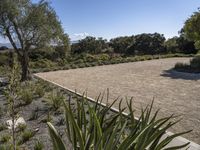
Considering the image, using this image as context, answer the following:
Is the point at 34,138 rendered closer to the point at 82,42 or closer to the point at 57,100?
the point at 57,100

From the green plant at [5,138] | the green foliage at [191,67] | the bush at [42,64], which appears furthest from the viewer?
the bush at [42,64]

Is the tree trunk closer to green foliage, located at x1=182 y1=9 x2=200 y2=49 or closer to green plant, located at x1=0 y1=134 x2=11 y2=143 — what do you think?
green plant, located at x1=0 y1=134 x2=11 y2=143

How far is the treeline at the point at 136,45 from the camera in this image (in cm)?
3148

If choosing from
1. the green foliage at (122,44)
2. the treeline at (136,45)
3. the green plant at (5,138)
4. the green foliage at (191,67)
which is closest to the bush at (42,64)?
the treeline at (136,45)

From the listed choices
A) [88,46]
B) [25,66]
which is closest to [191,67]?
[25,66]

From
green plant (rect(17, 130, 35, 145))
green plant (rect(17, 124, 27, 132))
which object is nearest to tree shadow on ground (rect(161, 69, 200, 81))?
green plant (rect(17, 124, 27, 132))

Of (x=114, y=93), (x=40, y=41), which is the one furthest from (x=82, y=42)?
(x=114, y=93)

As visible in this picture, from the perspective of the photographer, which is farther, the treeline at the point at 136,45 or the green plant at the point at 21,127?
the treeline at the point at 136,45

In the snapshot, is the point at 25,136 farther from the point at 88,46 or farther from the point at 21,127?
the point at 88,46

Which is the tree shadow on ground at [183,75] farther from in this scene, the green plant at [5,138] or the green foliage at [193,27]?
the green plant at [5,138]

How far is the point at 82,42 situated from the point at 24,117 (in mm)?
25358

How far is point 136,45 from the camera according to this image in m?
35.0

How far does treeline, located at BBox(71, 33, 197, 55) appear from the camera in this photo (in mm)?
31478

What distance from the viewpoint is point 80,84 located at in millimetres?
12352
